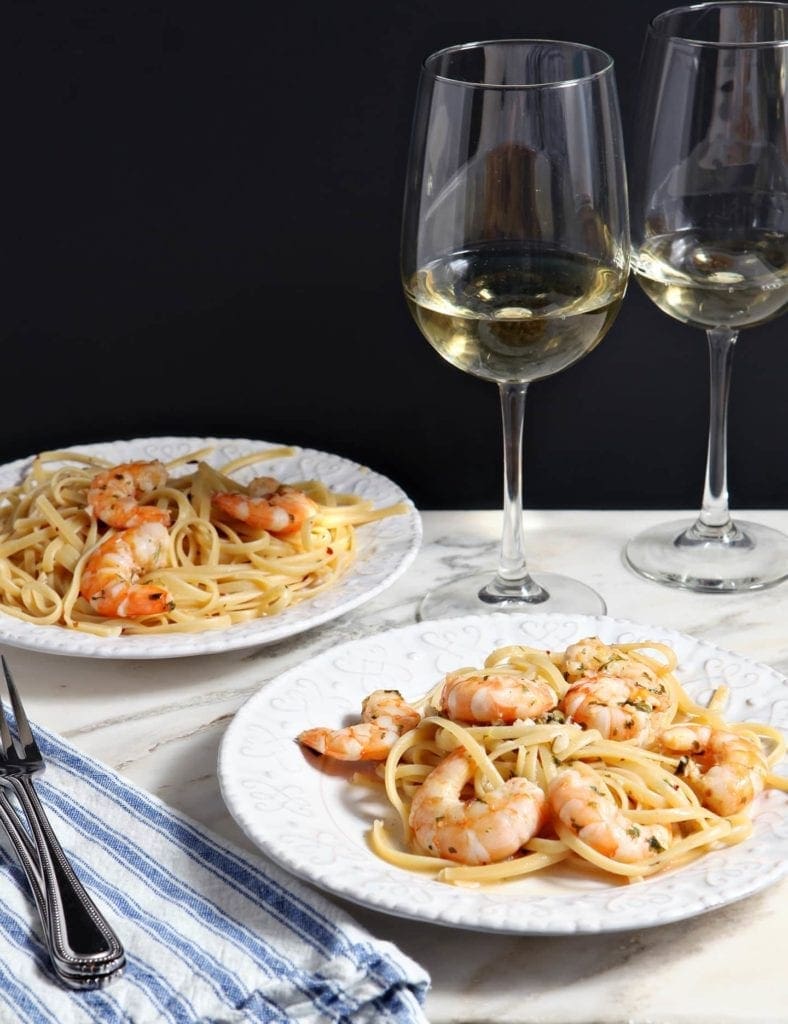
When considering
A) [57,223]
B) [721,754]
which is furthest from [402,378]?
[721,754]

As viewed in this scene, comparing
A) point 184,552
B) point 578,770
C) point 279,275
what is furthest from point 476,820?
point 279,275

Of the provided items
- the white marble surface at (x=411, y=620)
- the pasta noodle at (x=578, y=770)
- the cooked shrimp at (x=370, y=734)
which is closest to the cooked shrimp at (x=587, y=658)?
the pasta noodle at (x=578, y=770)

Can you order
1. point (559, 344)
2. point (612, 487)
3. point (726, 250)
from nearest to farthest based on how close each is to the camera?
point (559, 344)
point (726, 250)
point (612, 487)

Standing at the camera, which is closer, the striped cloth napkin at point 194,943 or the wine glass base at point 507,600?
the striped cloth napkin at point 194,943

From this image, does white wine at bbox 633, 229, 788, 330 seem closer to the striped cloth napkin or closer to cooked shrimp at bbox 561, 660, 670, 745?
cooked shrimp at bbox 561, 660, 670, 745

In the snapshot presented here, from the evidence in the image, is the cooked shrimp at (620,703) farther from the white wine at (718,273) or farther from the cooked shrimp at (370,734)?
the white wine at (718,273)

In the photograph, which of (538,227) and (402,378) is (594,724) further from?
(402,378)

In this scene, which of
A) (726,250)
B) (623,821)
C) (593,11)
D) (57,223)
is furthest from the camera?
(57,223)
